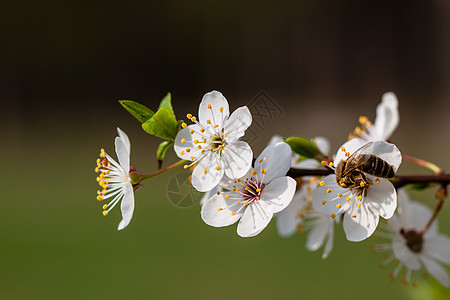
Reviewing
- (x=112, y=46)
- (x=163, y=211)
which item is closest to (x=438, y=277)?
(x=163, y=211)

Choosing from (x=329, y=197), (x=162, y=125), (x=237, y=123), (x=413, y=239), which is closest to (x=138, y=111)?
(x=162, y=125)

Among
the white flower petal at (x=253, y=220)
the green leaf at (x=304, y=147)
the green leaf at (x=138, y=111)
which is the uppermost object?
the green leaf at (x=138, y=111)

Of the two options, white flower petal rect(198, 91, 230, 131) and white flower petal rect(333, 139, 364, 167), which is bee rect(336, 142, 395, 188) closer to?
white flower petal rect(333, 139, 364, 167)

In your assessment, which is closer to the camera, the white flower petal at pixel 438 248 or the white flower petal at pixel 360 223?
the white flower petal at pixel 360 223

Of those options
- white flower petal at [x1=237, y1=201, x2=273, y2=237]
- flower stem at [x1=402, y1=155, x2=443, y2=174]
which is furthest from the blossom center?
white flower petal at [x1=237, y1=201, x2=273, y2=237]

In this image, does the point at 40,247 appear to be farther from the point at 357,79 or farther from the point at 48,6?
the point at 48,6

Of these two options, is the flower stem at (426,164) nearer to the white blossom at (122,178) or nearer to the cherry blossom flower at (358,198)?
the cherry blossom flower at (358,198)

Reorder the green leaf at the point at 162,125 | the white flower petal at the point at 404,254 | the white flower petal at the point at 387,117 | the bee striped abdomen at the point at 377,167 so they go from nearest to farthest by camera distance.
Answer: the bee striped abdomen at the point at 377,167
the green leaf at the point at 162,125
the white flower petal at the point at 404,254
the white flower petal at the point at 387,117

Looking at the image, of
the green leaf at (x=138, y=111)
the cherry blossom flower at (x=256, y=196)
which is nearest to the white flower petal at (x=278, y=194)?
the cherry blossom flower at (x=256, y=196)
